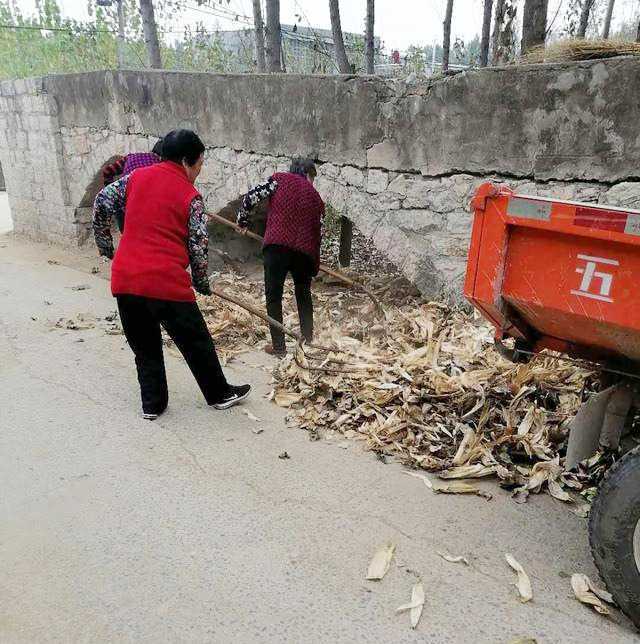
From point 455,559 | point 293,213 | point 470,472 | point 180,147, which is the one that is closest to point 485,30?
point 293,213

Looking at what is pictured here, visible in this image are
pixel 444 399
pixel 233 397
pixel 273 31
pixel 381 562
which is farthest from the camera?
pixel 273 31

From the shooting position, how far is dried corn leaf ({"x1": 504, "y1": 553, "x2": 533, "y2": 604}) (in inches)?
99.8

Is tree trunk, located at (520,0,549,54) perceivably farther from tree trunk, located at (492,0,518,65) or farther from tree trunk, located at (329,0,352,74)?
tree trunk, located at (329,0,352,74)

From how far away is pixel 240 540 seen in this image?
2.91 m

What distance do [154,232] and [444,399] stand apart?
7.31ft

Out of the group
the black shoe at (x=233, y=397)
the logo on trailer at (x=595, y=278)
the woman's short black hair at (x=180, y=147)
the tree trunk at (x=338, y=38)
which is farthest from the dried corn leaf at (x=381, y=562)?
the tree trunk at (x=338, y=38)

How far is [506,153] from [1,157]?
10272 mm

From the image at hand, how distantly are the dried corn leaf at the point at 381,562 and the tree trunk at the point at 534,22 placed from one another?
6447 millimetres

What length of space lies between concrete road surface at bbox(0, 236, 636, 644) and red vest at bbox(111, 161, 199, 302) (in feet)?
3.32

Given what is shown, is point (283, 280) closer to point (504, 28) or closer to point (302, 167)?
point (302, 167)

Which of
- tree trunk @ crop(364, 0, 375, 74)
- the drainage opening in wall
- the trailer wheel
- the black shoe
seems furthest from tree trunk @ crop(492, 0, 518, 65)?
the drainage opening in wall

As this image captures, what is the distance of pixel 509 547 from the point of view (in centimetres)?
286

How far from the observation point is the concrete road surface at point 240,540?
2416mm

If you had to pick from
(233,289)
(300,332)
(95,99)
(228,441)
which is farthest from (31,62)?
(228,441)
